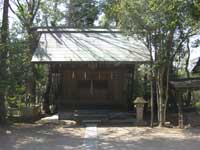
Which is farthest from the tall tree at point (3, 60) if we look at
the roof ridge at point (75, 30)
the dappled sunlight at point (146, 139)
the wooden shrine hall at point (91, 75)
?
the roof ridge at point (75, 30)

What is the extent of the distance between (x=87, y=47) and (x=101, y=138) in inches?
297

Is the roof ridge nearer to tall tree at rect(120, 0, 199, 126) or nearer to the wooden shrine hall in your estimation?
the wooden shrine hall

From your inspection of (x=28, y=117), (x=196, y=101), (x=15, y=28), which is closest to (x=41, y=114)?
(x=28, y=117)

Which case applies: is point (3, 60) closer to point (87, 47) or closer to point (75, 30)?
point (87, 47)

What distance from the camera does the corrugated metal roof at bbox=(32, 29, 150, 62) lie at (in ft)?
59.9

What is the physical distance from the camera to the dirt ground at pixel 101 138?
1182cm

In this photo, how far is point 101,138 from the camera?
44.2 ft

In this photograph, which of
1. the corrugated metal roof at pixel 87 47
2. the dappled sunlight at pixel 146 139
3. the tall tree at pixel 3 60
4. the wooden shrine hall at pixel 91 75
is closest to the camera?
the dappled sunlight at pixel 146 139

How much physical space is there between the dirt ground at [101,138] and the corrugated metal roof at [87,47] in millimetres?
3340

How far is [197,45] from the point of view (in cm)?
1778

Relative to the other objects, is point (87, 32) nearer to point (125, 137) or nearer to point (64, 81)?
point (64, 81)

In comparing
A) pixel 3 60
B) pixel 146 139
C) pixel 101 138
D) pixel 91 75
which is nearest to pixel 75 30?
pixel 91 75

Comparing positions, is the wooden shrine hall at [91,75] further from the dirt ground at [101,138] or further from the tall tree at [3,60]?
the dirt ground at [101,138]

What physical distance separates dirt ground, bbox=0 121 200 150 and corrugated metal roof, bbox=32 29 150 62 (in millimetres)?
3340
